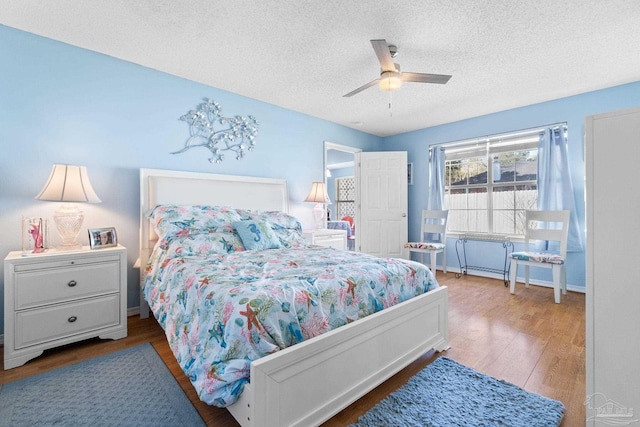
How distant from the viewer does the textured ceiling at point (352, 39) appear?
2.03 metres

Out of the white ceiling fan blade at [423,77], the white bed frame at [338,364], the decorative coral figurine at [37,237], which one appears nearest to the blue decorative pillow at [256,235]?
the white bed frame at [338,364]

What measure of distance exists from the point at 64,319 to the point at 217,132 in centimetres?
225

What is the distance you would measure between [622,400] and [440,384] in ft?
2.72

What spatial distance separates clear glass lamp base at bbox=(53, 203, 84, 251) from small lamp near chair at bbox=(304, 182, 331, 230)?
2565 mm

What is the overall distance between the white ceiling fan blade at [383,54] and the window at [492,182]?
285 centimetres

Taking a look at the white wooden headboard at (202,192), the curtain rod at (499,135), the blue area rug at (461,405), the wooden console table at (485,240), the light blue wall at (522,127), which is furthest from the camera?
the wooden console table at (485,240)

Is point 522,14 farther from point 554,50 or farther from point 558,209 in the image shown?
point 558,209

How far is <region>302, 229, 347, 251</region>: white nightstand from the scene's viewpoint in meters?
3.79

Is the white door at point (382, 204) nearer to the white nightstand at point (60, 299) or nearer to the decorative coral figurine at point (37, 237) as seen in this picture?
the white nightstand at point (60, 299)

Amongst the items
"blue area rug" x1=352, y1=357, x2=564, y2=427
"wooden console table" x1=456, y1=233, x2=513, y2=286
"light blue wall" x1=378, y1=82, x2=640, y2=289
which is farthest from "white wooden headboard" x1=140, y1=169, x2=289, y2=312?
"wooden console table" x1=456, y1=233, x2=513, y2=286

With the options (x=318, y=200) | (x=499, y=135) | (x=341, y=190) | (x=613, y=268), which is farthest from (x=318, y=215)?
(x=341, y=190)

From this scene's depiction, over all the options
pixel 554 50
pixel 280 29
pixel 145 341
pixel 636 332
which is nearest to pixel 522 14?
pixel 554 50

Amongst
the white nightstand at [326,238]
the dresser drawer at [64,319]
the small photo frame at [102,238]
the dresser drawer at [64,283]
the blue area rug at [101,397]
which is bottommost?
the blue area rug at [101,397]

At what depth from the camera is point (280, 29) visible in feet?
7.45
